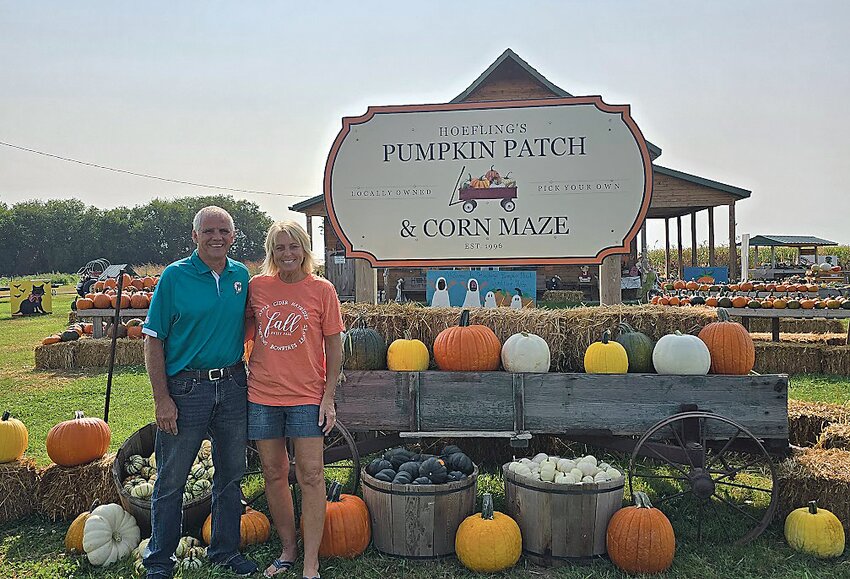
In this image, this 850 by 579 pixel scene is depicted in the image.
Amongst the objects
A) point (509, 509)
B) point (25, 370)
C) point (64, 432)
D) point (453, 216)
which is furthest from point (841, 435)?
point (25, 370)

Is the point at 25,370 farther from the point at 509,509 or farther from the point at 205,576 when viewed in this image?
the point at 509,509

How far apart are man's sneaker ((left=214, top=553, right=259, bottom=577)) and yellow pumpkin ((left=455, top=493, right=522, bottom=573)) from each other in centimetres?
111

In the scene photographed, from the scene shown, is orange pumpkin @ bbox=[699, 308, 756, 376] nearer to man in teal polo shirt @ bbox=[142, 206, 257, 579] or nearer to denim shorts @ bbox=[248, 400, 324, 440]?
denim shorts @ bbox=[248, 400, 324, 440]

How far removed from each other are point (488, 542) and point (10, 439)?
332cm

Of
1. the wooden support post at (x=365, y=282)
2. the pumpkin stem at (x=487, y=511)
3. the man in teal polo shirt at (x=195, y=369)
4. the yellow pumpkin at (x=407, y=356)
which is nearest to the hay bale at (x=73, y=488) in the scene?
the man in teal polo shirt at (x=195, y=369)

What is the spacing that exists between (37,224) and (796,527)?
256 ft

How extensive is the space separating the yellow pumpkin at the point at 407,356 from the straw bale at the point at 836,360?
295 inches

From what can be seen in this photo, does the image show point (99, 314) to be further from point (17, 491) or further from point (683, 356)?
point (683, 356)

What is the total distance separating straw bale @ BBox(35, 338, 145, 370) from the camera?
11.3 m

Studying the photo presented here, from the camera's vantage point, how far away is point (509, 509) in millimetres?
3807

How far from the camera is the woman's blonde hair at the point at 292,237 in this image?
340cm

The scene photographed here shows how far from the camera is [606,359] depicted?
167 inches

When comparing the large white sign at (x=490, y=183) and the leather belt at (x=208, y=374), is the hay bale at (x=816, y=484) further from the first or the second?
the leather belt at (x=208, y=374)

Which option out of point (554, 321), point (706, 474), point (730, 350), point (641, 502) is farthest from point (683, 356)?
point (641, 502)
